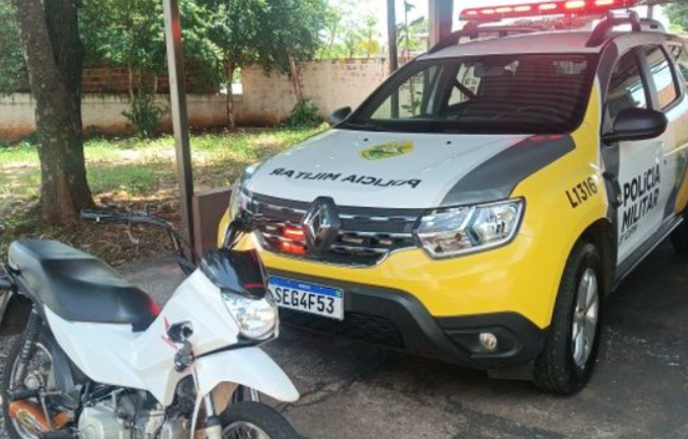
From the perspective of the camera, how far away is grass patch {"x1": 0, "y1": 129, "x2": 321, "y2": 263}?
614cm

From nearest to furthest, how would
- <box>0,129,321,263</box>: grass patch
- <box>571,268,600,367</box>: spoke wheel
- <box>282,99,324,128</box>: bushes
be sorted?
1. <box>571,268,600,367</box>: spoke wheel
2. <box>0,129,321,263</box>: grass patch
3. <box>282,99,324,128</box>: bushes

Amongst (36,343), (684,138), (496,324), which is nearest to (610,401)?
(496,324)

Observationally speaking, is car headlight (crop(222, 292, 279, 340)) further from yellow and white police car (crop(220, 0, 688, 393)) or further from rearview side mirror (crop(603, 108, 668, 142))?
rearview side mirror (crop(603, 108, 668, 142))

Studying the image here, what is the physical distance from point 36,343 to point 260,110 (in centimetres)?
1464

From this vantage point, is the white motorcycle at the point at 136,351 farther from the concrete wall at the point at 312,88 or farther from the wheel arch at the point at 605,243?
the concrete wall at the point at 312,88

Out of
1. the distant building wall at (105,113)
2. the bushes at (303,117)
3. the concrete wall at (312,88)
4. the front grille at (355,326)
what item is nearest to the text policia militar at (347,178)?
the front grille at (355,326)

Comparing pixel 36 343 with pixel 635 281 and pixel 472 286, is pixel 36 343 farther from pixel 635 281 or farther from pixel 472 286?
pixel 635 281

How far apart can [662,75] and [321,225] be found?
2.89m

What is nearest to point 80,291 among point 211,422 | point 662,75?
point 211,422

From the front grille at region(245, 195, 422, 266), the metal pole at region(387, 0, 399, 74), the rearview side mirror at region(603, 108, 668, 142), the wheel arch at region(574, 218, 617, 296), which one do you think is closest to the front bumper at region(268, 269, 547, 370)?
the front grille at region(245, 195, 422, 266)

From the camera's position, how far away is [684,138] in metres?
4.79

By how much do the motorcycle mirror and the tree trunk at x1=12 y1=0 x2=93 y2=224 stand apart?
441 cm

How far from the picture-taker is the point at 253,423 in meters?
2.24

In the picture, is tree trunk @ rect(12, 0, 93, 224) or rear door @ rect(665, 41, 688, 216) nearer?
rear door @ rect(665, 41, 688, 216)
